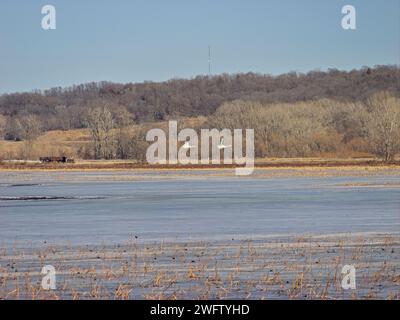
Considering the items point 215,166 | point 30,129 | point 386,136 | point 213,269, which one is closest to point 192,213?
point 213,269

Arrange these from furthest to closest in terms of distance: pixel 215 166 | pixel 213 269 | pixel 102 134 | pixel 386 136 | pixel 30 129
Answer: pixel 30 129 → pixel 102 134 → pixel 386 136 → pixel 215 166 → pixel 213 269

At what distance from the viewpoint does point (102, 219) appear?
2384cm

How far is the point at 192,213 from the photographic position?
83.4 ft

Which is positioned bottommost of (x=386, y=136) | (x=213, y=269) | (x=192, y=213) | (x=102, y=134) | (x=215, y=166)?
(x=215, y=166)

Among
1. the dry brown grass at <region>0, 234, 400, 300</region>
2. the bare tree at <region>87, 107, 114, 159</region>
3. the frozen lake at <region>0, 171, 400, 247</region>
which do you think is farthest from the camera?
the bare tree at <region>87, 107, 114, 159</region>

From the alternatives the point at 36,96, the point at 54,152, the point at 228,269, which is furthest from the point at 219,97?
the point at 228,269

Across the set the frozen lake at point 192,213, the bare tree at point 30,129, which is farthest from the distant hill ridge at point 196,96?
the frozen lake at point 192,213

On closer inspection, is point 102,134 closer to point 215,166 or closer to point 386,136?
point 215,166

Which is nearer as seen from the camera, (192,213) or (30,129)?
(192,213)

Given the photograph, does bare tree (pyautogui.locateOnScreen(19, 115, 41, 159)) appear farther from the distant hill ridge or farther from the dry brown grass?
the dry brown grass

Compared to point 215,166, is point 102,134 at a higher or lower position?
higher

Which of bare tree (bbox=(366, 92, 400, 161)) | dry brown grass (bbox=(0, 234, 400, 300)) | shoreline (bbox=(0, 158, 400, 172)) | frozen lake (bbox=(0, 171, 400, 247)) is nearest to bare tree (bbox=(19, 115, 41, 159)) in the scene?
shoreline (bbox=(0, 158, 400, 172))

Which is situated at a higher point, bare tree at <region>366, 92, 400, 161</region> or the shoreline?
bare tree at <region>366, 92, 400, 161</region>

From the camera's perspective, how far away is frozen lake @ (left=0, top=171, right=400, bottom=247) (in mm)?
19828
